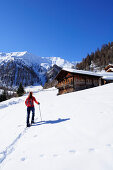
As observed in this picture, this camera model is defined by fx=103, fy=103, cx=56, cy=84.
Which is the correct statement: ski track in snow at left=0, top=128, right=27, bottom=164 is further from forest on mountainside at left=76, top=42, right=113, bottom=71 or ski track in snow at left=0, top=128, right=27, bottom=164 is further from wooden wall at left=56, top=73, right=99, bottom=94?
forest on mountainside at left=76, top=42, right=113, bottom=71

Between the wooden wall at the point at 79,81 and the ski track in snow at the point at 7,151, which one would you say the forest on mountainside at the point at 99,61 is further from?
the ski track in snow at the point at 7,151

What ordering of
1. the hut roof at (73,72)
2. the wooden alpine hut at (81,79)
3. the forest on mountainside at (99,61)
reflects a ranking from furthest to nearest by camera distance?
the forest on mountainside at (99,61), the wooden alpine hut at (81,79), the hut roof at (73,72)

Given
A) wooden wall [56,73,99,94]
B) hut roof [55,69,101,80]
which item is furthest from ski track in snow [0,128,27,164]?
wooden wall [56,73,99,94]

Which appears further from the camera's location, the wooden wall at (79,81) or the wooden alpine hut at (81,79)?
the wooden wall at (79,81)

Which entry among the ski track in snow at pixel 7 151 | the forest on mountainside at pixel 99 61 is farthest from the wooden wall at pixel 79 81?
the forest on mountainside at pixel 99 61

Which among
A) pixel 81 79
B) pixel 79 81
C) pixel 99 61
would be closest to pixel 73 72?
pixel 79 81

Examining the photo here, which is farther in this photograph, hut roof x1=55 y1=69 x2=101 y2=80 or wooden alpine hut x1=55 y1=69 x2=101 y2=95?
wooden alpine hut x1=55 y1=69 x2=101 y2=95

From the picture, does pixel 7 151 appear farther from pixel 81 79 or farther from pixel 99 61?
pixel 99 61

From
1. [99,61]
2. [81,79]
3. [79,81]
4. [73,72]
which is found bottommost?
[79,81]

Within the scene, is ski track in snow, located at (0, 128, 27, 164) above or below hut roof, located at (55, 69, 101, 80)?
below

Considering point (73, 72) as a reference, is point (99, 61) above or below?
above

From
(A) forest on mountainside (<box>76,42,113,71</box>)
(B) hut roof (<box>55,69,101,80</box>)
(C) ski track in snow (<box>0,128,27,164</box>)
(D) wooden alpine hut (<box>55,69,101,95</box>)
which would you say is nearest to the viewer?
(C) ski track in snow (<box>0,128,27,164</box>)

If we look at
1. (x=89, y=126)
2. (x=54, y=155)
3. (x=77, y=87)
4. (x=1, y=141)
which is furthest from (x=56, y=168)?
(x=77, y=87)

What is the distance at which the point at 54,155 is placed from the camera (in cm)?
291
